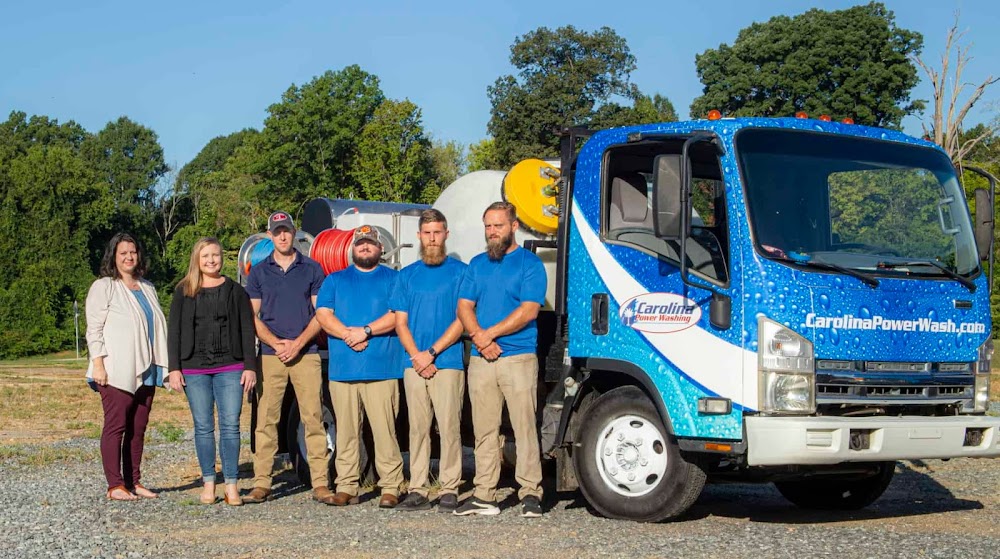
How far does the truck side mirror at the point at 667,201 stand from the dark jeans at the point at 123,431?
4483 mm

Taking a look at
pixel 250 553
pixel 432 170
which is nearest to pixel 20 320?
pixel 432 170

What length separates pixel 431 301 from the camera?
9305mm

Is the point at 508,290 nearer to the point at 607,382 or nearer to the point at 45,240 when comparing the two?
the point at 607,382

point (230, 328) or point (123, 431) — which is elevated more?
point (230, 328)

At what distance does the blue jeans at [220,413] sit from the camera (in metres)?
9.62

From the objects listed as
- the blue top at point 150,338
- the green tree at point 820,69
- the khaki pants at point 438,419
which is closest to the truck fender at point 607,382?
the khaki pants at point 438,419

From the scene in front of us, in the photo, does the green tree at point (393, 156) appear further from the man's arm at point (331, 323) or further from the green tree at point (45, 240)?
the man's arm at point (331, 323)

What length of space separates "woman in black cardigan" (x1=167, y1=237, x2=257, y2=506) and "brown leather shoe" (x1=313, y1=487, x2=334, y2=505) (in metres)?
0.60

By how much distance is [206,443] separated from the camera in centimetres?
973

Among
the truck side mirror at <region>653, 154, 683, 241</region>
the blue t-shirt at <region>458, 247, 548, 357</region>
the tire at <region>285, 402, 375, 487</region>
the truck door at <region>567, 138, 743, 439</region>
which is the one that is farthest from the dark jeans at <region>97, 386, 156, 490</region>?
the truck side mirror at <region>653, 154, 683, 241</region>

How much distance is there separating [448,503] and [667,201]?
9.40 ft

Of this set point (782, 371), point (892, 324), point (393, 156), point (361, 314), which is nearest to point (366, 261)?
point (361, 314)

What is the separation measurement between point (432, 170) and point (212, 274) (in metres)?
39.6

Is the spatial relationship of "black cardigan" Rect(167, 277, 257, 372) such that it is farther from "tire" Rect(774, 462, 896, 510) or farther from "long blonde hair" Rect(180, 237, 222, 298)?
"tire" Rect(774, 462, 896, 510)
